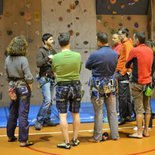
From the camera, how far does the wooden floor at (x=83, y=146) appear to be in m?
4.72

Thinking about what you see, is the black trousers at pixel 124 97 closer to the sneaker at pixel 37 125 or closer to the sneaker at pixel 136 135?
the sneaker at pixel 136 135

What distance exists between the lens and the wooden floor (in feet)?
15.5

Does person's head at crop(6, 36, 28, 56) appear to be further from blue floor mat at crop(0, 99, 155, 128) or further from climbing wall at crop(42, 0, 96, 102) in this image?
climbing wall at crop(42, 0, 96, 102)

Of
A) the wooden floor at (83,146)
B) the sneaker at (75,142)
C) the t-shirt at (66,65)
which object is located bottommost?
the wooden floor at (83,146)

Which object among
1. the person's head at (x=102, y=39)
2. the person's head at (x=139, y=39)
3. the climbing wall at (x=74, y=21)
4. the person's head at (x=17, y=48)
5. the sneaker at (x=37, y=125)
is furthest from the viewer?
the climbing wall at (x=74, y=21)

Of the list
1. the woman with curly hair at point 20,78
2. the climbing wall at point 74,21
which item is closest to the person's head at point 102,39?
the woman with curly hair at point 20,78

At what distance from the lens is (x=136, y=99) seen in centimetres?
540

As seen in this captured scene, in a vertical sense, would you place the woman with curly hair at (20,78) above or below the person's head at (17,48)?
below

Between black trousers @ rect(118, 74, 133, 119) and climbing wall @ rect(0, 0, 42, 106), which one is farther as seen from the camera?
climbing wall @ rect(0, 0, 42, 106)

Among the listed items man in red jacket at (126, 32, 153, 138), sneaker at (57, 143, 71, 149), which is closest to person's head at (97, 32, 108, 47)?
man in red jacket at (126, 32, 153, 138)

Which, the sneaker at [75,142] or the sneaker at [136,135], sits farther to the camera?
the sneaker at [136,135]

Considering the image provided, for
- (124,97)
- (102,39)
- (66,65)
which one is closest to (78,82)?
(66,65)

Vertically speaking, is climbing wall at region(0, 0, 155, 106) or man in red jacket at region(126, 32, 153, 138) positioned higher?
climbing wall at region(0, 0, 155, 106)

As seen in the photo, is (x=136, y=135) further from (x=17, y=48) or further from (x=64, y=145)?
(x=17, y=48)
